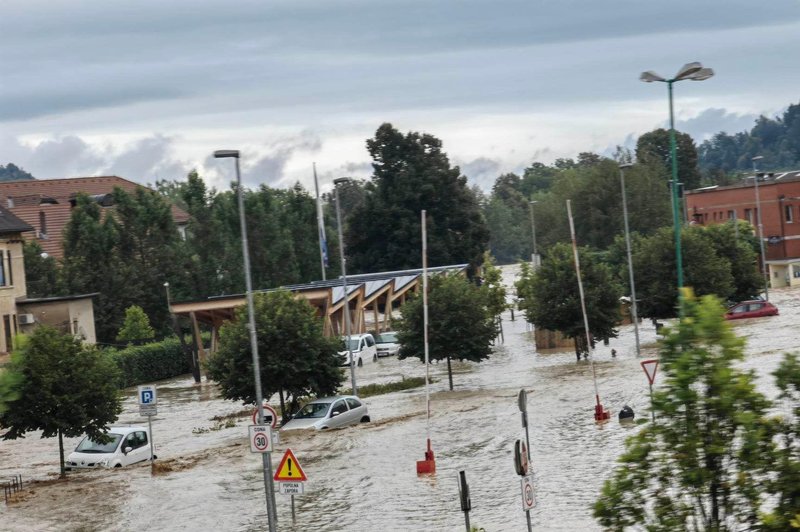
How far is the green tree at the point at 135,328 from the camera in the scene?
7256 centimetres

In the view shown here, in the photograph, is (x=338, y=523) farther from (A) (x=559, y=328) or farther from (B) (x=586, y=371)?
(A) (x=559, y=328)

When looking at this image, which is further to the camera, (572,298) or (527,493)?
(572,298)

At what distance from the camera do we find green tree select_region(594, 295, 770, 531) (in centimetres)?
1153

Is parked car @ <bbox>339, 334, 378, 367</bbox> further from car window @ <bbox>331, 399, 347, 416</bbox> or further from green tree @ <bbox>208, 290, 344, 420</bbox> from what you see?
car window @ <bbox>331, 399, 347, 416</bbox>

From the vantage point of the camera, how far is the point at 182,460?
1489 inches

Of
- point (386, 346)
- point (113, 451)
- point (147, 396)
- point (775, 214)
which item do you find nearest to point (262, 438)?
point (147, 396)

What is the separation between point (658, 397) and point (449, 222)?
95.1 metres

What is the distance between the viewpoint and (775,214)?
101 metres

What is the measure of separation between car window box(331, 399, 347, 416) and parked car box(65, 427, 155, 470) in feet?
19.4

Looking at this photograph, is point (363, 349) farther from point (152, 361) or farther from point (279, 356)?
point (279, 356)

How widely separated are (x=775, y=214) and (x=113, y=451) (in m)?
75.3

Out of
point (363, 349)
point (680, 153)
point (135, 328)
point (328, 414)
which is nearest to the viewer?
point (328, 414)

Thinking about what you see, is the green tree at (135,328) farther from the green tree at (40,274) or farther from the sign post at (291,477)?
the sign post at (291,477)

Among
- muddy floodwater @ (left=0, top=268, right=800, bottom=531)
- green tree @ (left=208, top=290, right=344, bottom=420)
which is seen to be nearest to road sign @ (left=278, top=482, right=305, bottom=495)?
muddy floodwater @ (left=0, top=268, right=800, bottom=531)
